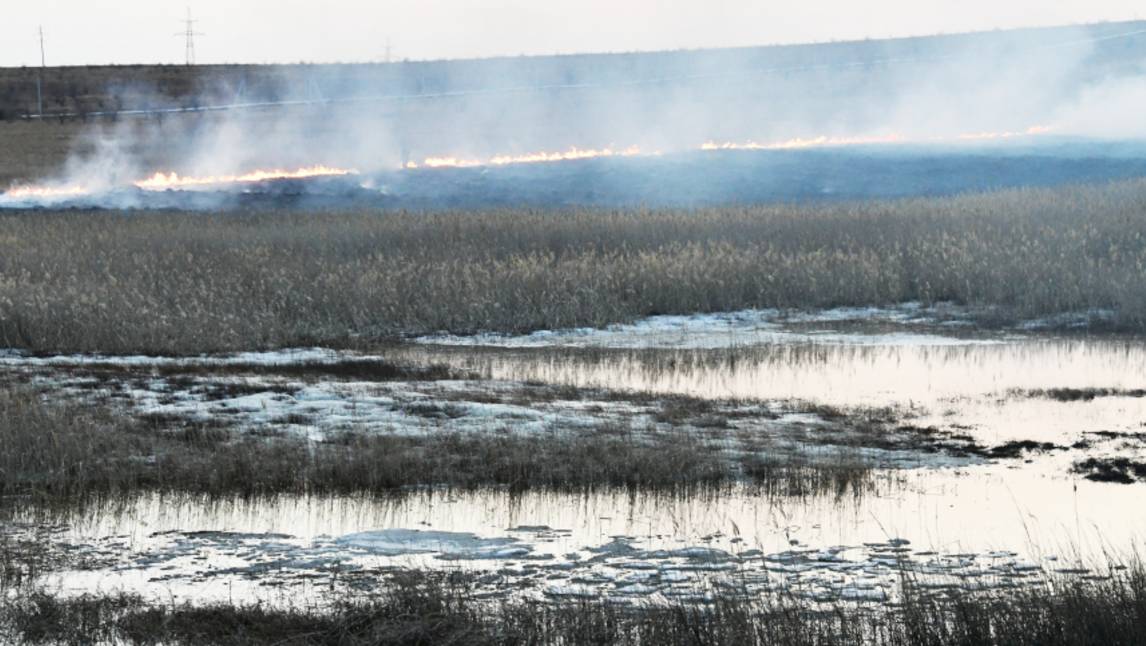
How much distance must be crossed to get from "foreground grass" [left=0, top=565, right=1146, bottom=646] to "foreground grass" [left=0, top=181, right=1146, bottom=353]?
440 inches

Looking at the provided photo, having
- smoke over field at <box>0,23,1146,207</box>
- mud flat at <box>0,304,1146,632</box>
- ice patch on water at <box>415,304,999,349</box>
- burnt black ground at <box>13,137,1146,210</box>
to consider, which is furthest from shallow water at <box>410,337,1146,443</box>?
smoke over field at <box>0,23,1146,207</box>

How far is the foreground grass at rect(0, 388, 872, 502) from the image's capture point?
35.8 ft

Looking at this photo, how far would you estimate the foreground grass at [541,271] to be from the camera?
20.0 meters

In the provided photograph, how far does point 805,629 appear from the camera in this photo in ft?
23.6

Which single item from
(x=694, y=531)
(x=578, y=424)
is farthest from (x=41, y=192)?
(x=694, y=531)

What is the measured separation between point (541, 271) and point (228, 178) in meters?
31.2

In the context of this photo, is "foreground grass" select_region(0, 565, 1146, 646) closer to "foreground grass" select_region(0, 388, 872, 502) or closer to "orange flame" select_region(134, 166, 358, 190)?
"foreground grass" select_region(0, 388, 872, 502)

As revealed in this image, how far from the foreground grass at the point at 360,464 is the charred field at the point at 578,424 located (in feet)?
0.14

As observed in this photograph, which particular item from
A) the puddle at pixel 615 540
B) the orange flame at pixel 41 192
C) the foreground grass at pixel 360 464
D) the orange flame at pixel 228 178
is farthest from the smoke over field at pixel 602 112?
the puddle at pixel 615 540

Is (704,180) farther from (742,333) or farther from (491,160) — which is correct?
(742,333)

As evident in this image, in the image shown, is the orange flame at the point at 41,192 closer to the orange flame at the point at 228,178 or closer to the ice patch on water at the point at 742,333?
the orange flame at the point at 228,178

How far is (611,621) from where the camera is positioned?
736 centimetres

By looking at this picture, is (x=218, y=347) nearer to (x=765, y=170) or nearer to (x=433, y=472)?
(x=433, y=472)

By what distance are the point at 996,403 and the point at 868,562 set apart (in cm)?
620
